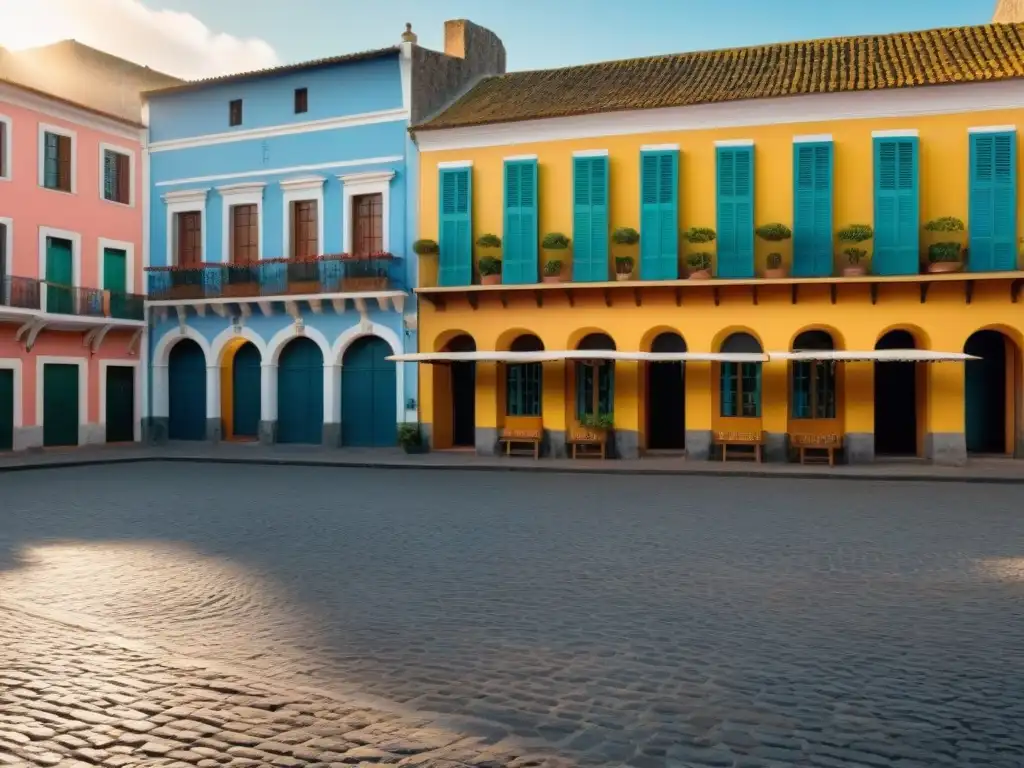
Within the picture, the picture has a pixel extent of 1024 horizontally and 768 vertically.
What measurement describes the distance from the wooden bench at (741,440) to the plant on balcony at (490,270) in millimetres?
6299

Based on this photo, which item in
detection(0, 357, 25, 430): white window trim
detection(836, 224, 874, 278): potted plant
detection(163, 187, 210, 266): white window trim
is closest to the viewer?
detection(836, 224, 874, 278): potted plant

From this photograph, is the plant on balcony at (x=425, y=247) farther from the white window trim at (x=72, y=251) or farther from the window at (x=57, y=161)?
the window at (x=57, y=161)

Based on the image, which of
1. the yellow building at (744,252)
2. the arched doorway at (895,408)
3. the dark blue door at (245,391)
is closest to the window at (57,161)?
the dark blue door at (245,391)

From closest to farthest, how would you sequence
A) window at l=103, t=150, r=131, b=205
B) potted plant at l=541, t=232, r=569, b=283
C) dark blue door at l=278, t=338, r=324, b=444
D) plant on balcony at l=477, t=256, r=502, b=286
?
1. potted plant at l=541, t=232, r=569, b=283
2. plant on balcony at l=477, t=256, r=502, b=286
3. dark blue door at l=278, t=338, r=324, b=444
4. window at l=103, t=150, r=131, b=205

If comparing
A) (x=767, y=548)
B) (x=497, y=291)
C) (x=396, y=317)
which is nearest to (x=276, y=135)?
(x=396, y=317)

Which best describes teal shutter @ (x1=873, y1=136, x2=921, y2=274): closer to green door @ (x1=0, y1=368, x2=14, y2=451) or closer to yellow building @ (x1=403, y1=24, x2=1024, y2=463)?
yellow building @ (x1=403, y1=24, x2=1024, y2=463)

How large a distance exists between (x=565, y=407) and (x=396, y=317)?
5054 millimetres

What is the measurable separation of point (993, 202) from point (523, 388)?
1105cm

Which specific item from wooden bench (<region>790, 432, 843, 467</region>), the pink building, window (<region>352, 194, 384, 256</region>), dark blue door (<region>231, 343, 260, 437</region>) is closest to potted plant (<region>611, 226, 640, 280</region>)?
wooden bench (<region>790, 432, 843, 467</region>)

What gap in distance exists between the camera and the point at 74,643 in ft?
20.0

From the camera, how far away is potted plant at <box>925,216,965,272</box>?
2030 cm

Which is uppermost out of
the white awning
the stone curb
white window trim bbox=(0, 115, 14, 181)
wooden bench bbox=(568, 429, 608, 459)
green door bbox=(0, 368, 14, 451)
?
white window trim bbox=(0, 115, 14, 181)

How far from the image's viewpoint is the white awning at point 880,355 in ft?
63.2

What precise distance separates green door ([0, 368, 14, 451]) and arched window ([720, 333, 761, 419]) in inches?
687
